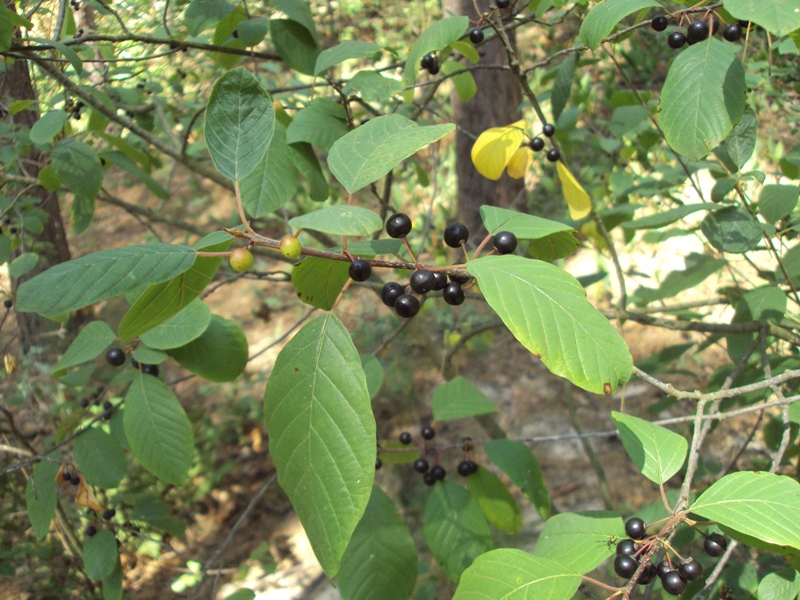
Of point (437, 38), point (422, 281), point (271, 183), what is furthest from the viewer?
point (437, 38)

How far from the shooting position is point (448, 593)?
9.75 ft

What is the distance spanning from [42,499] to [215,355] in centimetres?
80

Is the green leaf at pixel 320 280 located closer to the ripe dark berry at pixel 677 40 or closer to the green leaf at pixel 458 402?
the green leaf at pixel 458 402

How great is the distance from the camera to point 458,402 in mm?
1852

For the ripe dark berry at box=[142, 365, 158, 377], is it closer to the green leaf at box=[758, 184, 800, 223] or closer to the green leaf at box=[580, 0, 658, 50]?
the green leaf at box=[580, 0, 658, 50]

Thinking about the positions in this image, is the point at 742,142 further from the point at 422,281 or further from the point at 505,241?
the point at 422,281

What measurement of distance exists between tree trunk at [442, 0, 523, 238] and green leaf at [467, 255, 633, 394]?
3.49 m

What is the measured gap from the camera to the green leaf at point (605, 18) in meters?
1.21

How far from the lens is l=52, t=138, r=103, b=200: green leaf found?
182cm

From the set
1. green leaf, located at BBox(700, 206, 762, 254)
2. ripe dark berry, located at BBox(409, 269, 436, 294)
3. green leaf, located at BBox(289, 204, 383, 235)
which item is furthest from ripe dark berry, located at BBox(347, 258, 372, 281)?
green leaf, located at BBox(700, 206, 762, 254)

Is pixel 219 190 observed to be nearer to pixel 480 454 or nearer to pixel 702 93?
pixel 480 454

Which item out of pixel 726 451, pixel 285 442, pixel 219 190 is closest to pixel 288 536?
pixel 726 451

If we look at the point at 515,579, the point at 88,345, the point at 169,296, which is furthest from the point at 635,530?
the point at 88,345

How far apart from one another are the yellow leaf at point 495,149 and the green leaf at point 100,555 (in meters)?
1.72
